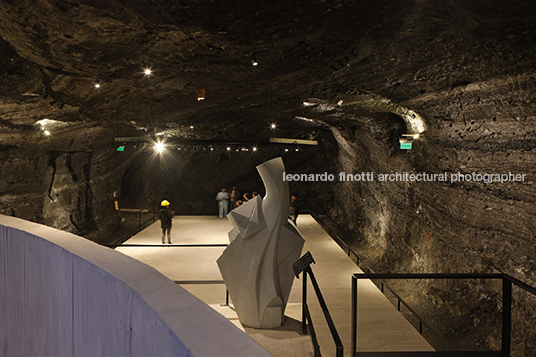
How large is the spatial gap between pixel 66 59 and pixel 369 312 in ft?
18.3

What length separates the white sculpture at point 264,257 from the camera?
3.96 m

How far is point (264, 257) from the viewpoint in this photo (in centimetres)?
404

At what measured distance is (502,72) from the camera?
4.12 m

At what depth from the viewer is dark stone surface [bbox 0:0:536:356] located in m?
3.63

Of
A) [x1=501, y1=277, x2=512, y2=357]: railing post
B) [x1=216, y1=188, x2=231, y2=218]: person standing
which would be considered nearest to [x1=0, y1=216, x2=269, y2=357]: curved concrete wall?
[x1=501, y1=277, x2=512, y2=357]: railing post

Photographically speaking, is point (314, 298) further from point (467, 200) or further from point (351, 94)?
point (351, 94)

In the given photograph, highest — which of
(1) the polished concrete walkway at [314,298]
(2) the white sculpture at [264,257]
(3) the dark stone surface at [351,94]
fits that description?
(3) the dark stone surface at [351,94]

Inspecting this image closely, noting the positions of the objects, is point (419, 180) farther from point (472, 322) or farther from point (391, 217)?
point (472, 322)

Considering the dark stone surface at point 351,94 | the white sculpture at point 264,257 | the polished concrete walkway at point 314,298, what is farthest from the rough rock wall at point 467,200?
the white sculpture at point 264,257

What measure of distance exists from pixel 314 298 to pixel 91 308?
4056 mm

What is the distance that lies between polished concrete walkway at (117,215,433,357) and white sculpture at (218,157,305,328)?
238 mm

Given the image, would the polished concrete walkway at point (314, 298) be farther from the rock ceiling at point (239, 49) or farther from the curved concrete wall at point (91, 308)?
the rock ceiling at point (239, 49)

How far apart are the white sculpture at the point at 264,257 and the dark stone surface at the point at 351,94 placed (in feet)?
6.42

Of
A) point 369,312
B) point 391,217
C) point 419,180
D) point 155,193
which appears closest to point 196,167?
point 155,193
